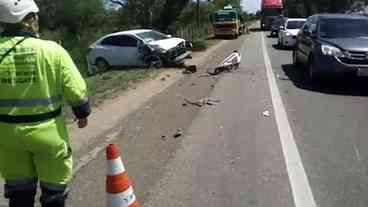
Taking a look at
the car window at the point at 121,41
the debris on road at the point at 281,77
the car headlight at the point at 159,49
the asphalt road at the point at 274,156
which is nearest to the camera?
the asphalt road at the point at 274,156

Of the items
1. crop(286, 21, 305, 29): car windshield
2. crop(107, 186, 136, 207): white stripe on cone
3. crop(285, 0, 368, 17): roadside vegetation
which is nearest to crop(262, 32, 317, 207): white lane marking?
crop(107, 186, 136, 207): white stripe on cone

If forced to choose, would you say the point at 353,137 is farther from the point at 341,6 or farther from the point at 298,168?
the point at 341,6

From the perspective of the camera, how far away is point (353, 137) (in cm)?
826

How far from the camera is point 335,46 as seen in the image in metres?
13.2

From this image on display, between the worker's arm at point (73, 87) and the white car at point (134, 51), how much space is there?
1660cm

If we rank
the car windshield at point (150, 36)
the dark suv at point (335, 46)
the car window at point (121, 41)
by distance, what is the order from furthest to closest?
the car windshield at point (150, 36) → the car window at point (121, 41) → the dark suv at point (335, 46)

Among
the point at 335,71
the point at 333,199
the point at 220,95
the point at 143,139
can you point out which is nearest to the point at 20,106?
the point at 333,199

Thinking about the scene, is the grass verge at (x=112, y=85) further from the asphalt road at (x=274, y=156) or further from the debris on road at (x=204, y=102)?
the asphalt road at (x=274, y=156)

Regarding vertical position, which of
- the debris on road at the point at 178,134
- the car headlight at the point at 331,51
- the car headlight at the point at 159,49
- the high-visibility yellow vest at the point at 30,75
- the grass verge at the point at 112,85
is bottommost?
the grass verge at the point at 112,85

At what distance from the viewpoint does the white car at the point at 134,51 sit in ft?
67.7

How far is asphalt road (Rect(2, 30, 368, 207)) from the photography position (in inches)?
225

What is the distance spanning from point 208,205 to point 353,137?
3563mm

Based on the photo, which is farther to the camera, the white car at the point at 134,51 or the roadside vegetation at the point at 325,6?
the roadside vegetation at the point at 325,6

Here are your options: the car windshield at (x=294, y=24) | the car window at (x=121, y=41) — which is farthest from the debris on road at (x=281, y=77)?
the car windshield at (x=294, y=24)
